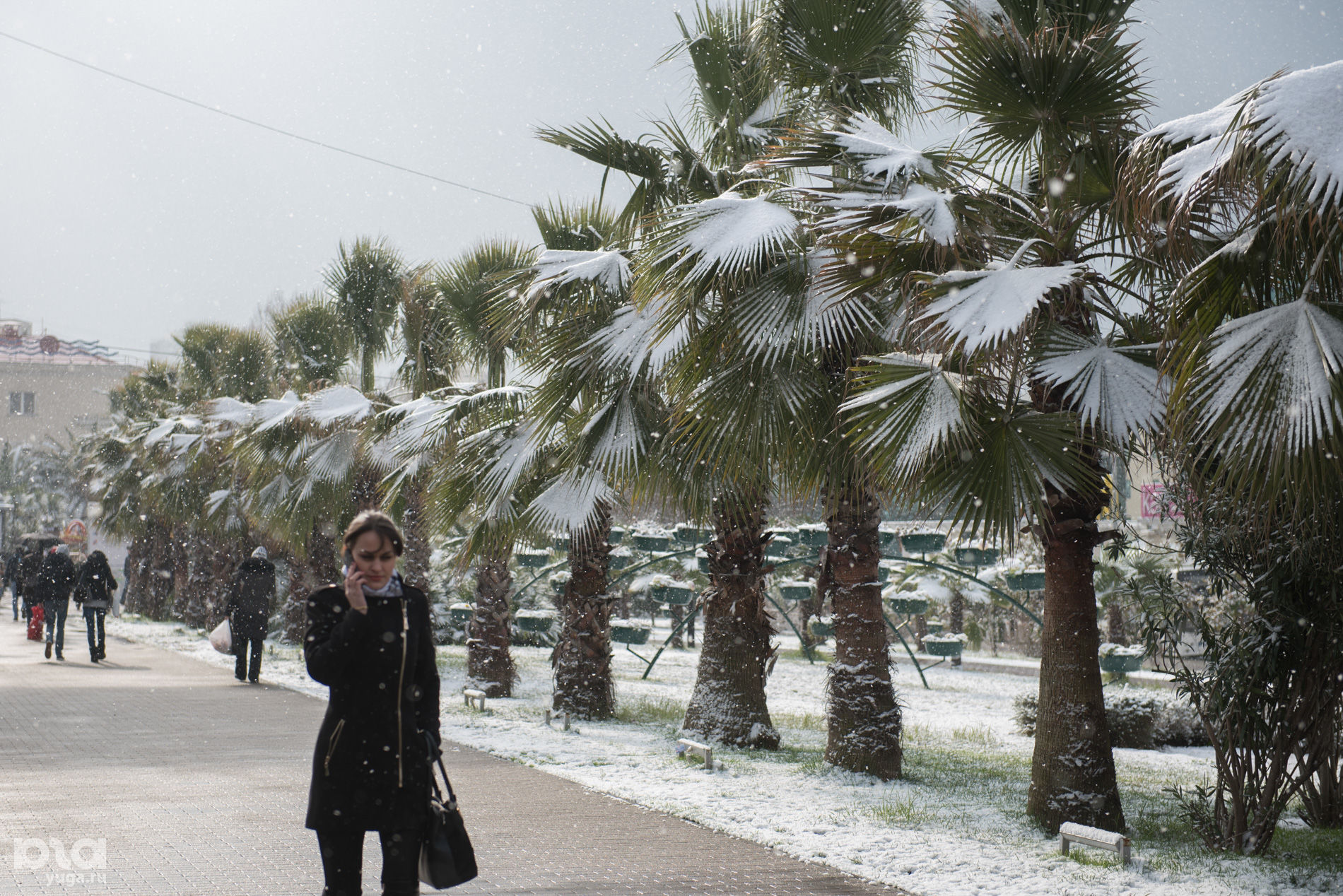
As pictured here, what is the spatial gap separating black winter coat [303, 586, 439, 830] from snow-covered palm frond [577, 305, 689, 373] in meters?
4.48

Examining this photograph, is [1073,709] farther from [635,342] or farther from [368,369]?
[368,369]

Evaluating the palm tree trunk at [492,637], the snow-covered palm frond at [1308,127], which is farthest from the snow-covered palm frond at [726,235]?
the palm tree trunk at [492,637]

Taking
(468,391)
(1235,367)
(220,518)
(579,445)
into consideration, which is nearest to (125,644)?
A: (220,518)

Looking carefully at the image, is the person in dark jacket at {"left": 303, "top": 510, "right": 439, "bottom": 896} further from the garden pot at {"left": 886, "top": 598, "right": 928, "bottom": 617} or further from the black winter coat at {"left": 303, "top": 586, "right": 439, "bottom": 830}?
the garden pot at {"left": 886, "top": 598, "right": 928, "bottom": 617}

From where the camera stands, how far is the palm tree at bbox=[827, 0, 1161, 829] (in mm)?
6191

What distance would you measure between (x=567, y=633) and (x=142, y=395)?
95.5 feet

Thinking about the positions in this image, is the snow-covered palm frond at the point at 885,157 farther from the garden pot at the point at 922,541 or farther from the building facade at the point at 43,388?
the building facade at the point at 43,388

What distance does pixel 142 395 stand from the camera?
37.2 m

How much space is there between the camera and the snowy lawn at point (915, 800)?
603 cm

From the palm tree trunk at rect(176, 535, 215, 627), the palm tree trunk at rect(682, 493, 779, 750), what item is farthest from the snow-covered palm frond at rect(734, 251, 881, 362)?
the palm tree trunk at rect(176, 535, 215, 627)

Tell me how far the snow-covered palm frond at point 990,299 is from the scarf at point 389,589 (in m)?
3.15

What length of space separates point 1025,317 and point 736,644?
578 cm

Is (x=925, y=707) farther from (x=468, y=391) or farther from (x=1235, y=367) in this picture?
(x=1235, y=367)

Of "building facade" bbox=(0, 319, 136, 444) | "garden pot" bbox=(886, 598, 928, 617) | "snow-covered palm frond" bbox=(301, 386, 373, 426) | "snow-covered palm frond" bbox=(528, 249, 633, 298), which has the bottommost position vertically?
"garden pot" bbox=(886, 598, 928, 617)
